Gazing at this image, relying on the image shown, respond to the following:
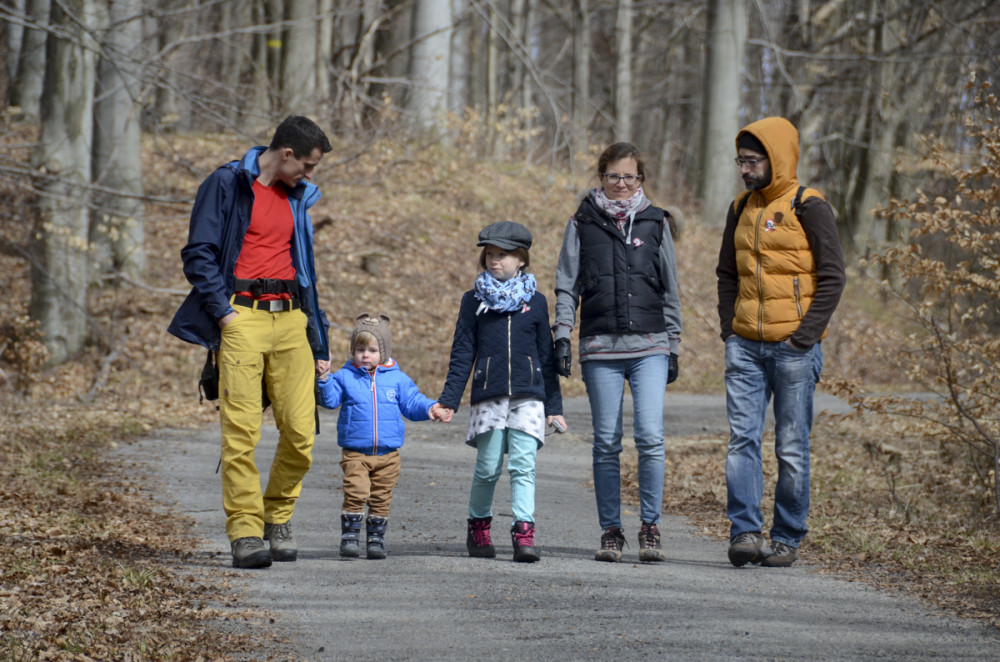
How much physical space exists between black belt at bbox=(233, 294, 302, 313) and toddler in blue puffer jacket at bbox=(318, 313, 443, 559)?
478mm

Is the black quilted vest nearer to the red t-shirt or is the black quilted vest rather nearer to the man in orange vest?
the man in orange vest

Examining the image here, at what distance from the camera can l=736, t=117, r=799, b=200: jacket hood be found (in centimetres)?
626

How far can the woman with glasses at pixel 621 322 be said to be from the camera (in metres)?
6.32

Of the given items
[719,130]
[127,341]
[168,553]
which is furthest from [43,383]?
[719,130]

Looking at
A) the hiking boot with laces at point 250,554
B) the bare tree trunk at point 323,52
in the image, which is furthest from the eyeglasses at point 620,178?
the bare tree trunk at point 323,52

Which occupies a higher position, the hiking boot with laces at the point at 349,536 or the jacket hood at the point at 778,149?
the jacket hood at the point at 778,149

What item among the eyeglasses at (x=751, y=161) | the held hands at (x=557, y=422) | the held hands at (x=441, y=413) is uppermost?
the eyeglasses at (x=751, y=161)

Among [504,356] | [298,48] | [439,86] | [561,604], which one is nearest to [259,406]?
[504,356]

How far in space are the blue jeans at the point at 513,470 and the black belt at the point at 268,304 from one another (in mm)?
1255

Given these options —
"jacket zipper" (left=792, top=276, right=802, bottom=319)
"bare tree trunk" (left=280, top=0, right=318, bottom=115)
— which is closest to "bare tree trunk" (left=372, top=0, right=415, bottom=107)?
"bare tree trunk" (left=280, top=0, right=318, bottom=115)

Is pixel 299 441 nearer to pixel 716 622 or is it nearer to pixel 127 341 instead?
pixel 716 622

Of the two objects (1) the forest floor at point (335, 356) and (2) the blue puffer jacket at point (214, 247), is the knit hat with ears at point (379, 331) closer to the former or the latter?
(2) the blue puffer jacket at point (214, 247)

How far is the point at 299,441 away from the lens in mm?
6195

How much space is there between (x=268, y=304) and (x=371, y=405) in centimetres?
82
